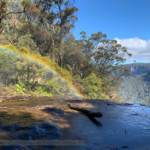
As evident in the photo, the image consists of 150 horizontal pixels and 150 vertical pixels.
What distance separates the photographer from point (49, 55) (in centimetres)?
3092

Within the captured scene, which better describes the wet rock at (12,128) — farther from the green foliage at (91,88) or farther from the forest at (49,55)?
the green foliage at (91,88)

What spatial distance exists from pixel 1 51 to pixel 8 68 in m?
2.42

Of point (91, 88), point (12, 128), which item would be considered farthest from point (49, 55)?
point (12, 128)

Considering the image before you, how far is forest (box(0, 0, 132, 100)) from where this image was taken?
17294 mm

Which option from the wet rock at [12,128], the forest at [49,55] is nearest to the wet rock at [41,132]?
the wet rock at [12,128]

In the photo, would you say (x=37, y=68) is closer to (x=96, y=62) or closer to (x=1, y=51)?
(x=1, y=51)

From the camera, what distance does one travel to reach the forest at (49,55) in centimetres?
1729

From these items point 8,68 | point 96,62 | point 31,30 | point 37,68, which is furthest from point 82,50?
point 8,68

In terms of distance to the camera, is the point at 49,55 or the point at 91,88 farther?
the point at 49,55

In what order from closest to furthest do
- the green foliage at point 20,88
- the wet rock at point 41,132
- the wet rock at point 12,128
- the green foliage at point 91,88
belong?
1. the wet rock at point 41,132
2. the wet rock at point 12,128
3. the green foliage at point 20,88
4. the green foliage at point 91,88

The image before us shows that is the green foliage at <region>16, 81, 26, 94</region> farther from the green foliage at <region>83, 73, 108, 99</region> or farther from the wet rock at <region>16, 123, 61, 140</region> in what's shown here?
the wet rock at <region>16, 123, 61, 140</region>

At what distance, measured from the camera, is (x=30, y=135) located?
4246mm

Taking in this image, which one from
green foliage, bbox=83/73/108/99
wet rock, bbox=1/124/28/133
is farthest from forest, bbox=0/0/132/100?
wet rock, bbox=1/124/28/133

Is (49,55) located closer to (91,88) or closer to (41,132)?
(91,88)
